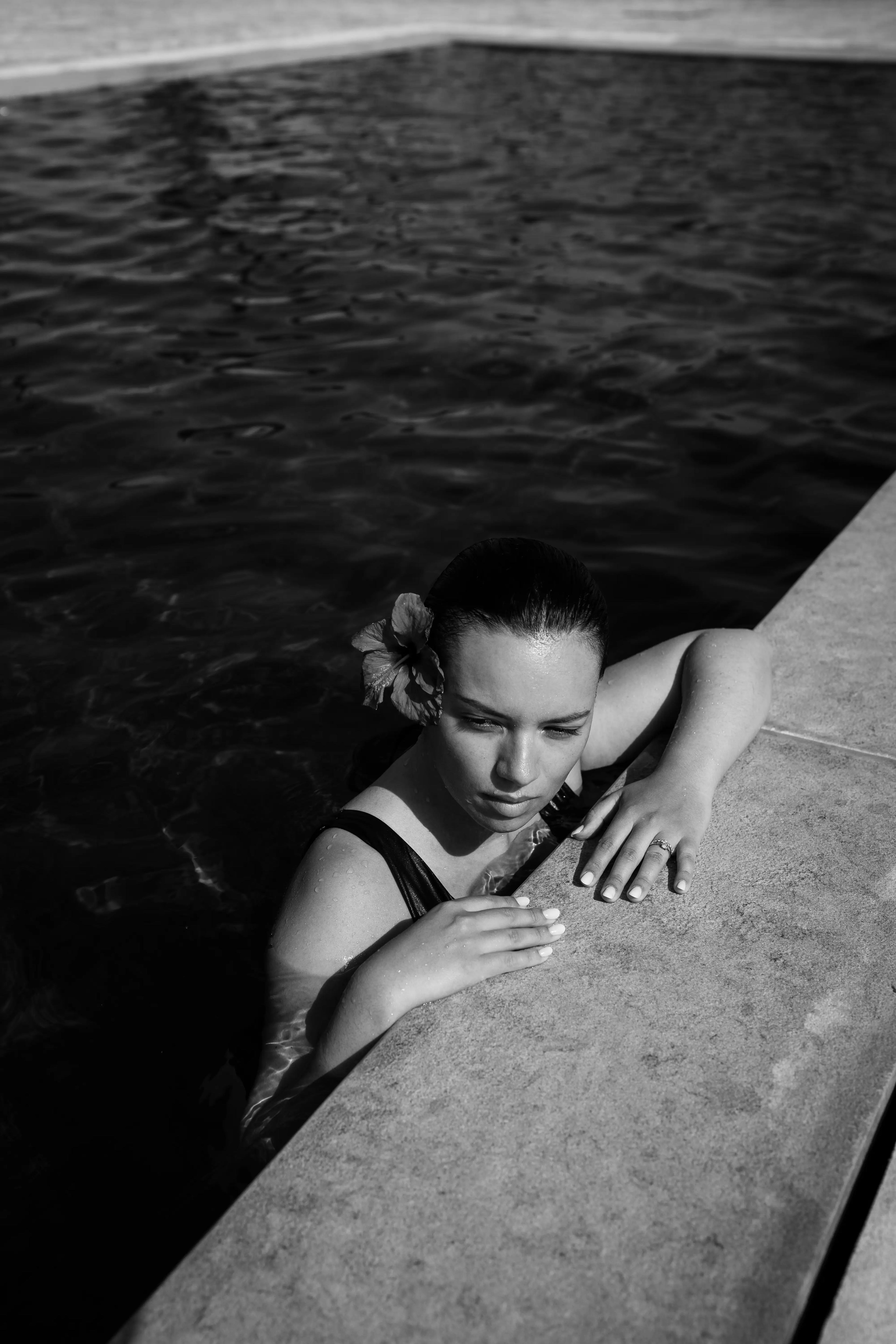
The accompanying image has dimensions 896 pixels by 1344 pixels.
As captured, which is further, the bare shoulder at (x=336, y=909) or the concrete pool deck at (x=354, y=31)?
the concrete pool deck at (x=354, y=31)

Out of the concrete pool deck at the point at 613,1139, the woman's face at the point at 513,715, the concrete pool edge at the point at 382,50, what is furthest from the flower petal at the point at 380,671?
the concrete pool edge at the point at 382,50

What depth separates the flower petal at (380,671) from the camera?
9.23 feet

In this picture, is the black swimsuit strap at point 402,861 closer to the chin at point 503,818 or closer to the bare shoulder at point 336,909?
the bare shoulder at point 336,909

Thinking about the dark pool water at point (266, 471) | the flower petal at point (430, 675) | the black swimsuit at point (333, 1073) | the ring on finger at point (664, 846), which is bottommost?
the dark pool water at point (266, 471)

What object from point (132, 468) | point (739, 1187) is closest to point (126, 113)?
point (132, 468)

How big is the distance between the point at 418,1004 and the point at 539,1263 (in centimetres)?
67

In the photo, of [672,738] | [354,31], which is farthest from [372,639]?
[354,31]

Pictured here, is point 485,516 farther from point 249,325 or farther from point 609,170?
point 609,170

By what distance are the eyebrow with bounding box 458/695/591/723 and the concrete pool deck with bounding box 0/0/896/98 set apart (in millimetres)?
14274

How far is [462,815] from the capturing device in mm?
3166

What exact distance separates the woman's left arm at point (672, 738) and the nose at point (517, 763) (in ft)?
1.10

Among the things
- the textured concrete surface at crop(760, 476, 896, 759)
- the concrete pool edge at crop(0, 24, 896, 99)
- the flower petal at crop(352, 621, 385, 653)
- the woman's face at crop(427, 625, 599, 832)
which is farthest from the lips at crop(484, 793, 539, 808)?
the concrete pool edge at crop(0, 24, 896, 99)

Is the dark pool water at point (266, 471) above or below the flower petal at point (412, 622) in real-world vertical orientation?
below

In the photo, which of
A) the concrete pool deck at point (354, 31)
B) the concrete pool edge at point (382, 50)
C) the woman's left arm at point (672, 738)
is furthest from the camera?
the concrete pool deck at point (354, 31)
